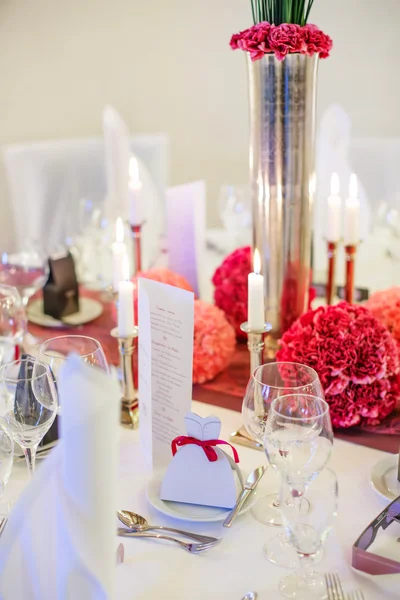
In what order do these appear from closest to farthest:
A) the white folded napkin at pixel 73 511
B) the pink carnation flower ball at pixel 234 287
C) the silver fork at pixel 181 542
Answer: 1. the white folded napkin at pixel 73 511
2. the silver fork at pixel 181 542
3. the pink carnation flower ball at pixel 234 287

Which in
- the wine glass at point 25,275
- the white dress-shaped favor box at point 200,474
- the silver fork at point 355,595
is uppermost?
the wine glass at point 25,275

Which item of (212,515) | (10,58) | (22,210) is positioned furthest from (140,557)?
(10,58)

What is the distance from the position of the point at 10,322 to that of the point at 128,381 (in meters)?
0.31

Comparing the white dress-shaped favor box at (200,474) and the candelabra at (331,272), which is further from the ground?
the candelabra at (331,272)

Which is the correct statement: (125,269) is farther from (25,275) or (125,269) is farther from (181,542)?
(25,275)

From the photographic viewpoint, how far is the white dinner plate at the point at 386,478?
101cm

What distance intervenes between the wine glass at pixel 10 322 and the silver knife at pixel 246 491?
606 mm

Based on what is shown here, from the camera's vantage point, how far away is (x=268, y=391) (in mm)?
956

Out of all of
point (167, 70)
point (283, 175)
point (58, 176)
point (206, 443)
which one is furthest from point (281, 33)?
point (167, 70)

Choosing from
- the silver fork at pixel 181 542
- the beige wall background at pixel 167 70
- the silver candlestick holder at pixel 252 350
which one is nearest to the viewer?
the silver fork at pixel 181 542

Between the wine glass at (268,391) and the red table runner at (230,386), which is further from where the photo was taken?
the red table runner at (230,386)

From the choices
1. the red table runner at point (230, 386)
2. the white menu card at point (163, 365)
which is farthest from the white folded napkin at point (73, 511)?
the red table runner at point (230, 386)

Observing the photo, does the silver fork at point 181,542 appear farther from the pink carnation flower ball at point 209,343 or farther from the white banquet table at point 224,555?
the pink carnation flower ball at point 209,343

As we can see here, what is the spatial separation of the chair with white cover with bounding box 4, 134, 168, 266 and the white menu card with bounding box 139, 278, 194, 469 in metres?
1.59
